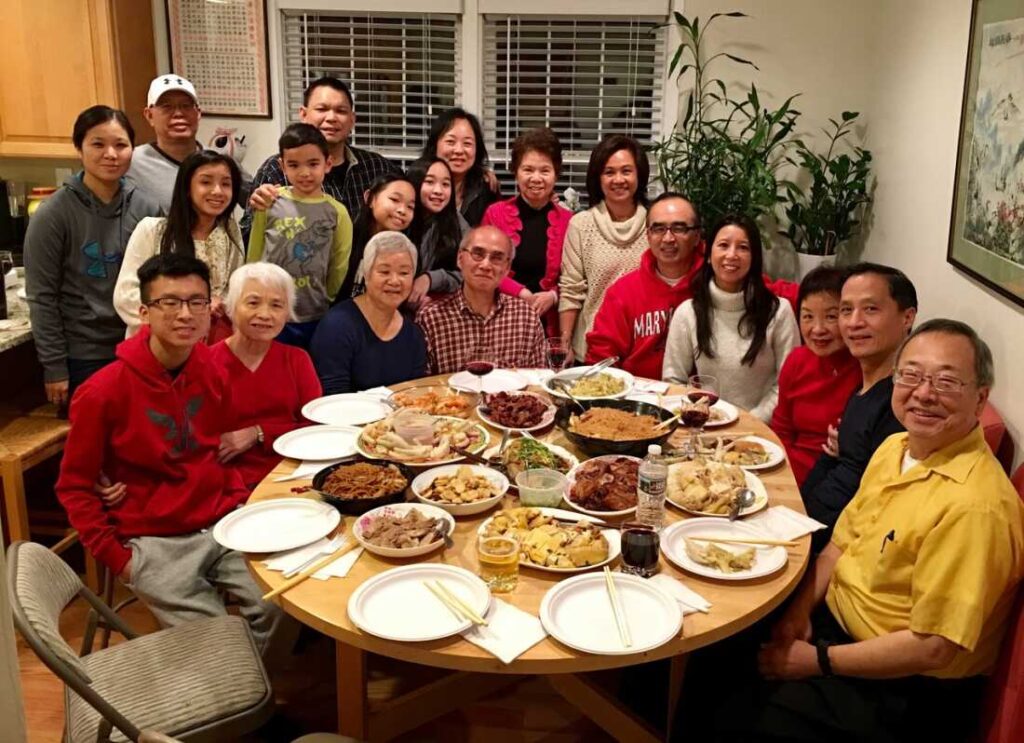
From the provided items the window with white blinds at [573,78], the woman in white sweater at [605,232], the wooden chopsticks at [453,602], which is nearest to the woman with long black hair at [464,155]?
the woman in white sweater at [605,232]

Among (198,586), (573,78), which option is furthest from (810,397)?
(573,78)

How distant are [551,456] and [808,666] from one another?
0.76 metres

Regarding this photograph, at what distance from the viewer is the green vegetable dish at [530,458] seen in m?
2.05

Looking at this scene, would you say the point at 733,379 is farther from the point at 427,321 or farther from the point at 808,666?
the point at 808,666

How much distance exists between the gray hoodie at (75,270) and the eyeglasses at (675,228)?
195cm

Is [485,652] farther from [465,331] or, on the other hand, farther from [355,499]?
[465,331]

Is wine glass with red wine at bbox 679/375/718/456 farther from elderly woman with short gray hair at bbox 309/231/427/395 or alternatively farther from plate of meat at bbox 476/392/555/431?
elderly woman with short gray hair at bbox 309/231/427/395

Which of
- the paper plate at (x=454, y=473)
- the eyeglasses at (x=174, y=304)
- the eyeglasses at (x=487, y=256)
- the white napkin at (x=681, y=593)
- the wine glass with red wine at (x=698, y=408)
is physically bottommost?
the white napkin at (x=681, y=593)

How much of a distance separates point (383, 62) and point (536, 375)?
273 cm

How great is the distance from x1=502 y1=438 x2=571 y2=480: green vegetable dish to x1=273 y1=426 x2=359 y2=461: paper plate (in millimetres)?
429

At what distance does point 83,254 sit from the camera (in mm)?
3018

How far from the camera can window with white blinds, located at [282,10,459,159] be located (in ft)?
15.4

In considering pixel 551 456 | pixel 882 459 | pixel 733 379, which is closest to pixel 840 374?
pixel 733 379

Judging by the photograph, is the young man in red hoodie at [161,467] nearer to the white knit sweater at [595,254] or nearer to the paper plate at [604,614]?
the paper plate at [604,614]
